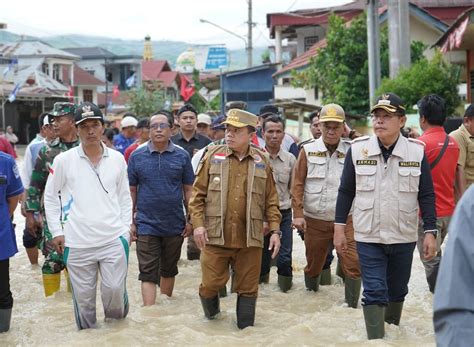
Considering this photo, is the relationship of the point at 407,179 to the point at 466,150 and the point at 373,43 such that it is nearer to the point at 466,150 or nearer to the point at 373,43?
the point at 466,150

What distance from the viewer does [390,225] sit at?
6.39 metres

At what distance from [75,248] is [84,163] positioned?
0.69m

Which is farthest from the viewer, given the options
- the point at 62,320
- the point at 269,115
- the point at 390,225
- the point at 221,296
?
the point at 269,115

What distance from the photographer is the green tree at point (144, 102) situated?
Answer: 5922 centimetres

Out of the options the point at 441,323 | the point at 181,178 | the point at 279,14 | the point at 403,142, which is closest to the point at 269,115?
the point at 181,178

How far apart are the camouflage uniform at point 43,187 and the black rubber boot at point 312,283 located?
8.55ft

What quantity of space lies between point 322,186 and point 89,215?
2586 mm

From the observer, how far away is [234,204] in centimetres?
705

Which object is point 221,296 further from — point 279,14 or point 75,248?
point 279,14

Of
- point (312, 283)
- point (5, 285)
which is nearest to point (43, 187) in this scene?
point (5, 285)

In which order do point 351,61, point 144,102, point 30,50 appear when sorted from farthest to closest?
point 30,50 < point 144,102 < point 351,61

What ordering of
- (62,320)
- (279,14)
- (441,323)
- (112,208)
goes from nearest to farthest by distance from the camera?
(441,323), (112,208), (62,320), (279,14)

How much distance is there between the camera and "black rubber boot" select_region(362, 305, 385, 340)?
251 inches

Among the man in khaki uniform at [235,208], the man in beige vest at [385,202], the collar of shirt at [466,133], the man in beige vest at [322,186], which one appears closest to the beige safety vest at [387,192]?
the man in beige vest at [385,202]
